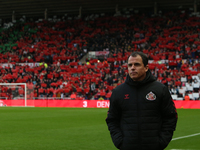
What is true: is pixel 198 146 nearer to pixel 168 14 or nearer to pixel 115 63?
pixel 115 63

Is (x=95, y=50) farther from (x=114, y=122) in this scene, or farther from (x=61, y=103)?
(x=114, y=122)

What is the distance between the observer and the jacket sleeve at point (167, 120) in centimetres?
400

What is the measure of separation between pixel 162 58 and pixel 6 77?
16.9 metres

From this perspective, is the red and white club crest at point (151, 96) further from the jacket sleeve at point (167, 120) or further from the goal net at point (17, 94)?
the goal net at point (17, 94)

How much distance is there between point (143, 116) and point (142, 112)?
0.15 ft

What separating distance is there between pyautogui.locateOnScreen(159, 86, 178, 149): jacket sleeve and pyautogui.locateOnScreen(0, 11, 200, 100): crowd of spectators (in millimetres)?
27707

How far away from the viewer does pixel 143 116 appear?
4016mm

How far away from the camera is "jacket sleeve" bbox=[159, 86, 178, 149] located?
3996mm

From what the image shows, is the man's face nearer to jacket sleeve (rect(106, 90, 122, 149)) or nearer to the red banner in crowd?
jacket sleeve (rect(106, 90, 122, 149))

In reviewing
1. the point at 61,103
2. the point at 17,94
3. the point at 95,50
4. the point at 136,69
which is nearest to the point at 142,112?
the point at 136,69

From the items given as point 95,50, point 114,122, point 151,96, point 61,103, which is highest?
point 95,50

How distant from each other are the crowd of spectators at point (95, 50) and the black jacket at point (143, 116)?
27776 mm

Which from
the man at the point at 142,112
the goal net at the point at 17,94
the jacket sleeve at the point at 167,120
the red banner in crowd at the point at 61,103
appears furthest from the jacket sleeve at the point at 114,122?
the goal net at the point at 17,94

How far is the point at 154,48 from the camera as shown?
131ft
